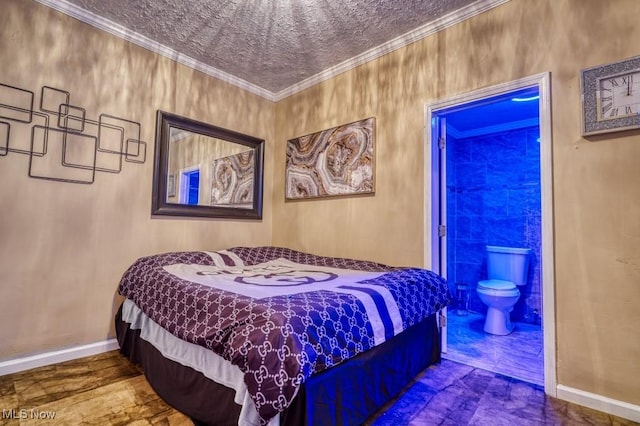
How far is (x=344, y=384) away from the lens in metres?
1.35

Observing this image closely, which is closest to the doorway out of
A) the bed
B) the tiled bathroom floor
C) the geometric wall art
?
the geometric wall art

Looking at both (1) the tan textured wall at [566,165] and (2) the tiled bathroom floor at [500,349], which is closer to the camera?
(1) the tan textured wall at [566,165]

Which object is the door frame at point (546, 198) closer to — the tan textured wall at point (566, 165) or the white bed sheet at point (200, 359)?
the tan textured wall at point (566, 165)

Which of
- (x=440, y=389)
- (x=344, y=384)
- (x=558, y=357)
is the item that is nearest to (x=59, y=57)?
(x=344, y=384)

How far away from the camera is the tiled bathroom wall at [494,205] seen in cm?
352

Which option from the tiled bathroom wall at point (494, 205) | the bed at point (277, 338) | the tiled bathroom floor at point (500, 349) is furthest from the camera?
the tiled bathroom wall at point (494, 205)

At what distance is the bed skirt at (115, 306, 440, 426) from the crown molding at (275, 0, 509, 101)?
2.25 meters

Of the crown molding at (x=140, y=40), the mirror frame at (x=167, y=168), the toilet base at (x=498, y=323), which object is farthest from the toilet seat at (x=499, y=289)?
the crown molding at (x=140, y=40)

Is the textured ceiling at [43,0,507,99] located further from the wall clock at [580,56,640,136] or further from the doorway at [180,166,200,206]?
the doorway at [180,166,200,206]

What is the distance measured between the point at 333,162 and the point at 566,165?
1.81 metres

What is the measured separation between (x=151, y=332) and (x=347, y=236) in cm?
174

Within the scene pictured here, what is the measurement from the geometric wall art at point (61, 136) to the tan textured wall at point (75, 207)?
0.05 metres

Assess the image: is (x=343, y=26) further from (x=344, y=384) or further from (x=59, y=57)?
(x=344, y=384)

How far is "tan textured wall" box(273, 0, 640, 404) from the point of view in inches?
64.2
